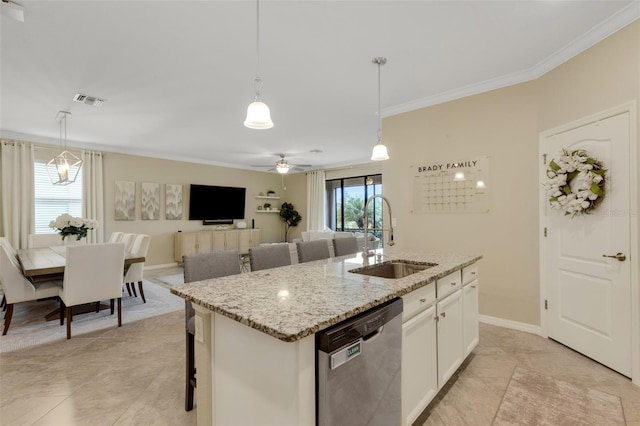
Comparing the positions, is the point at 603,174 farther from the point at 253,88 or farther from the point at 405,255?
the point at 253,88

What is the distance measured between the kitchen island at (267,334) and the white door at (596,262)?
1749 millimetres

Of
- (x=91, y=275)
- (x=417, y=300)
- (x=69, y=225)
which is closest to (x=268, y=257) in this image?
(x=417, y=300)

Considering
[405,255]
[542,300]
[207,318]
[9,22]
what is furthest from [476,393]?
[9,22]

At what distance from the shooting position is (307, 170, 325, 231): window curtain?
8555 mm

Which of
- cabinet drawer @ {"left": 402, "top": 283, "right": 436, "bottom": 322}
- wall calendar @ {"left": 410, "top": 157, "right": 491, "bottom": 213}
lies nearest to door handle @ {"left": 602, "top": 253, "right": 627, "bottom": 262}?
wall calendar @ {"left": 410, "top": 157, "right": 491, "bottom": 213}

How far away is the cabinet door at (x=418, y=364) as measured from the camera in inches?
60.7

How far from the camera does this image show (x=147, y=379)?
2256 millimetres

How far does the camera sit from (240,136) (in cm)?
539

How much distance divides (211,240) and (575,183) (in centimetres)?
700

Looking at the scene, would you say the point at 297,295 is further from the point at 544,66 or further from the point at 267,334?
the point at 544,66

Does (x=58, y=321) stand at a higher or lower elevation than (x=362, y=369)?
lower

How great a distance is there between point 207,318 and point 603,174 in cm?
315

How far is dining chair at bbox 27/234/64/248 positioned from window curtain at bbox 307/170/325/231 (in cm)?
563

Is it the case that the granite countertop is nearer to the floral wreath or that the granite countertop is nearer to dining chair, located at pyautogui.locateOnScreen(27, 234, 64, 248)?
the floral wreath
